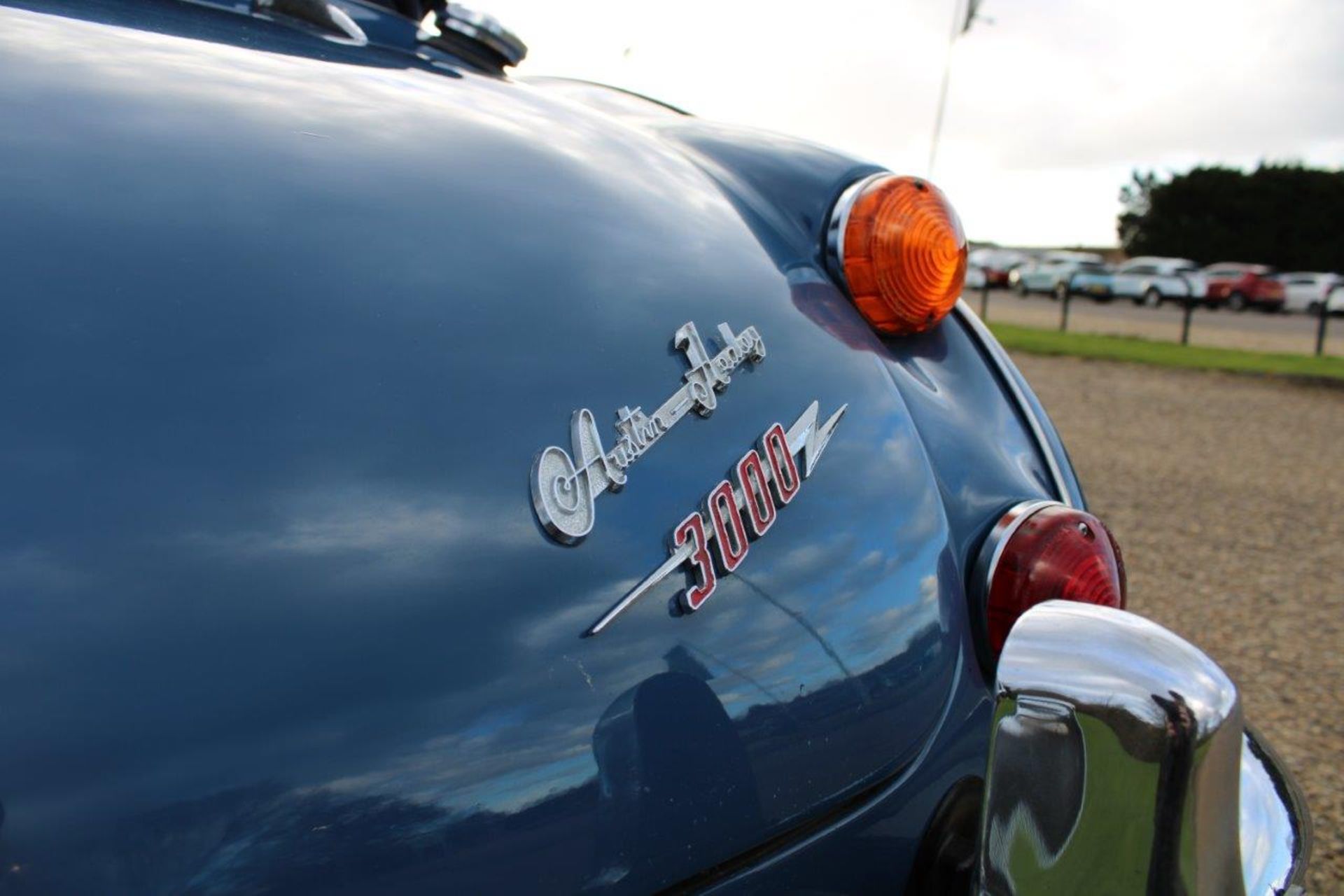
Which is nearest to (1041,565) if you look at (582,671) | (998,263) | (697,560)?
(697,560)

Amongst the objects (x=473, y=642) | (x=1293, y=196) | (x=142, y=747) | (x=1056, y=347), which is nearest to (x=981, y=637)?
(x=473, y=642)

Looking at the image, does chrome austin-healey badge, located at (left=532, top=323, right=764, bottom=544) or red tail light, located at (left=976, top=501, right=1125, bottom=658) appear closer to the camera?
chrome austin-healey badge, located at (left=532, top=323, right=764, bottom=544)

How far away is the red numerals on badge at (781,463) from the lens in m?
1.12

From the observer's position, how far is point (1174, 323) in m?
21.8

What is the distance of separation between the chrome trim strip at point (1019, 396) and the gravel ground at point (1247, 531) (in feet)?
4.75

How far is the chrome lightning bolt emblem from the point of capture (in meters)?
0.99

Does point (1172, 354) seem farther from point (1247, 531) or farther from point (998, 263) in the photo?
point (998, 263)

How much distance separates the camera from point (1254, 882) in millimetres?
1271

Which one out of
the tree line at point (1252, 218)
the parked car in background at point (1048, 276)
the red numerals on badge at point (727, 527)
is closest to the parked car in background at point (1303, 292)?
the parked car in background at point (1048, 276)

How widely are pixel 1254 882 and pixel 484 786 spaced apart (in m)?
0.89

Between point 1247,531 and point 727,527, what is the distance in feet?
16.3

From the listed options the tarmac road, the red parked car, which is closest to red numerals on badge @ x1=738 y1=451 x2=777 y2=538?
the tarmac road

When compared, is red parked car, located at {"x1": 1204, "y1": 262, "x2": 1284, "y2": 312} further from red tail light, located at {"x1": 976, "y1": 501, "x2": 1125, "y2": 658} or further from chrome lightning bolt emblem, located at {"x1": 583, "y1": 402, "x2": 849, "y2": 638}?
chrome lightning bolt emblem, located at {"x1": 583, "y1": 402, "x2": 849, "y2": 638}

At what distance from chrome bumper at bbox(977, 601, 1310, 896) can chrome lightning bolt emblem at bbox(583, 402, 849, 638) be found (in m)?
0.26
